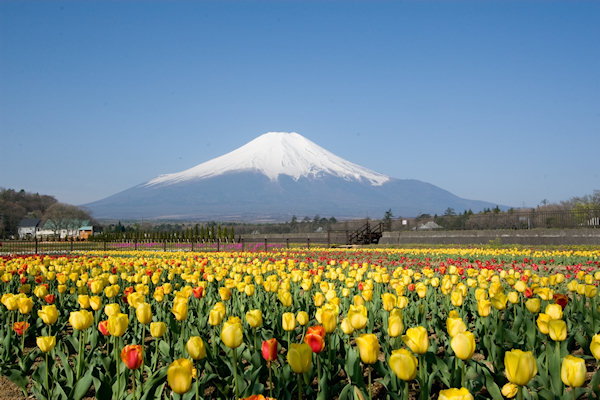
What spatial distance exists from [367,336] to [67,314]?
217 inches

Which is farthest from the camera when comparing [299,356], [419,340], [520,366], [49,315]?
[49,315]

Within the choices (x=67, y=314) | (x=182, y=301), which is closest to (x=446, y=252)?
(x=67, y=314)

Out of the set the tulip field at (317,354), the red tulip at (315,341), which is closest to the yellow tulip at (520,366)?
the tulip field at (317,354)

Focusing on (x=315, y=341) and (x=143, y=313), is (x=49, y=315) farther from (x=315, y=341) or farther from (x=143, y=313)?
(x=315, y=341)

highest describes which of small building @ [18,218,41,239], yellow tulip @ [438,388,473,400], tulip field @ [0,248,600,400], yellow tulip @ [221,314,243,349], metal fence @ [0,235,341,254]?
small building @ [18,218,41,239]

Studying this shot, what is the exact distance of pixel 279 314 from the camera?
5.93 m

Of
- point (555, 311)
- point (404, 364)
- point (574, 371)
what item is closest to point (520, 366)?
point (574, 371)

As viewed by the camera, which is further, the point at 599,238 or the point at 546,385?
the point at 599,238

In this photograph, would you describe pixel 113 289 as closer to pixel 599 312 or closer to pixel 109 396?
pixel 109 396

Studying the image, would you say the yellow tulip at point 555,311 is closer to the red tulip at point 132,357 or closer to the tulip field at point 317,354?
the tulip field at point 317,354

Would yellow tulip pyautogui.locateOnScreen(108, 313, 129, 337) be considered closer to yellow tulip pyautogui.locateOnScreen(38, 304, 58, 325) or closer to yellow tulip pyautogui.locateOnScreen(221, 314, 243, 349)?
yellow tulip pyautogui.locateOnScreen(221, 314, 243, 349)

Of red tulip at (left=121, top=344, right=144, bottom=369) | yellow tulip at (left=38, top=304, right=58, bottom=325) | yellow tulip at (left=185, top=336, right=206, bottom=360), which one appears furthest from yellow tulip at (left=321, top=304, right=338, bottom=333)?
yellow tulip at (left=38, top=304, right=58, bottom=325)

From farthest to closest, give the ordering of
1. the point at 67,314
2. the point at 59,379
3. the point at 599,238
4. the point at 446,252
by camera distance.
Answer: the point at 599,238 < the point at 446,252 < the point at 67,314 < the point at 59,379

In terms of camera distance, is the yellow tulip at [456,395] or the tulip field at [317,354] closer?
the yellow tulip at [456,395]
